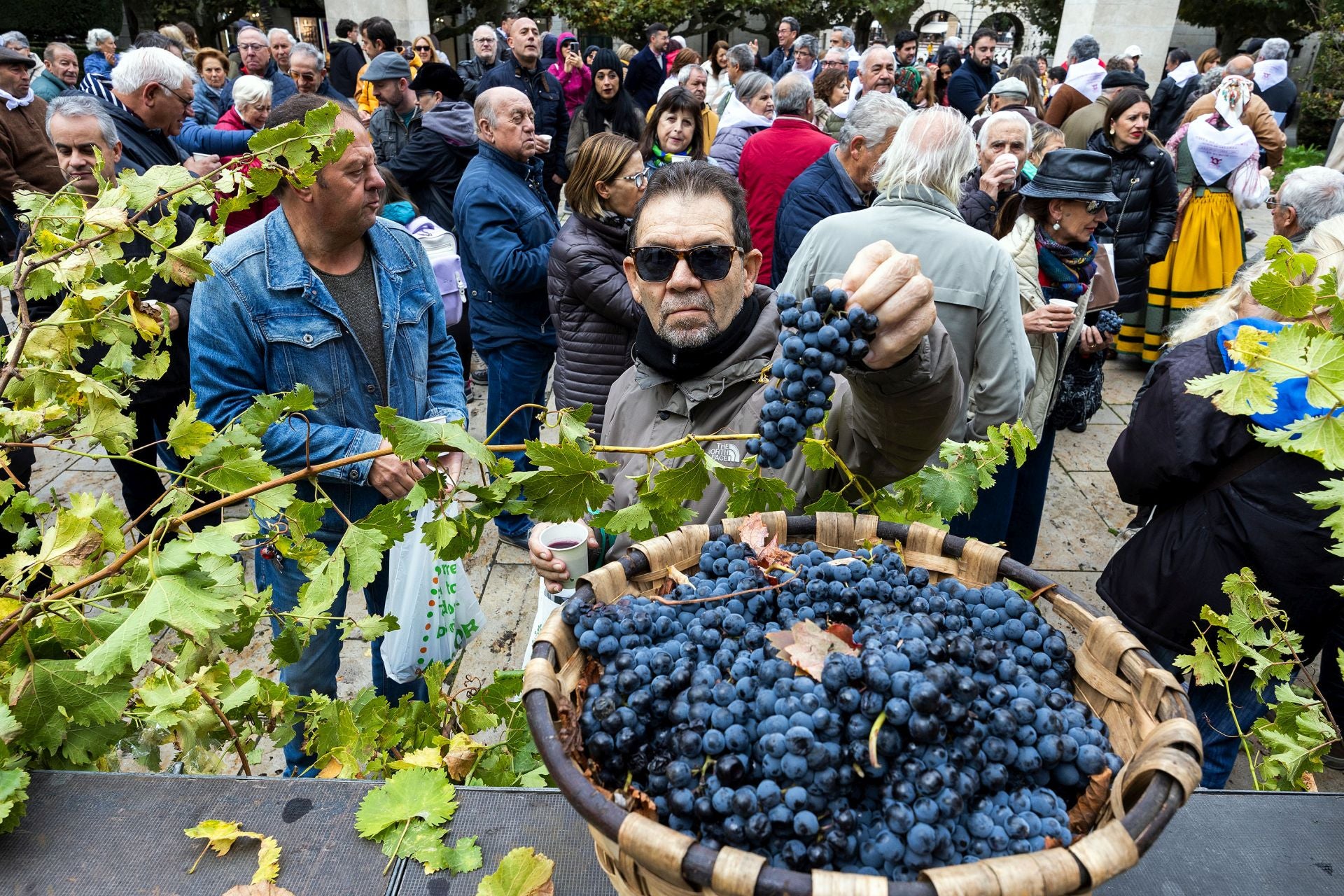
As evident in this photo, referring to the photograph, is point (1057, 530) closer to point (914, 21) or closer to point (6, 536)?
point (6, 536)

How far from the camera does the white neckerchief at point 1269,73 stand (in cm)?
979

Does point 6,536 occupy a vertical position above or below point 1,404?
below

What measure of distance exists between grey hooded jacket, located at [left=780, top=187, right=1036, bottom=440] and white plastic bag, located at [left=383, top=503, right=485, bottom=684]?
1.63m

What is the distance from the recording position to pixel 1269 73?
32.2 ft

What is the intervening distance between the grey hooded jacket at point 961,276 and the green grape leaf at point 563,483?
73.5 inches

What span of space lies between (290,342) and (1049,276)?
10.4ft

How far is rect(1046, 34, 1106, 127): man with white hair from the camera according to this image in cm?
756

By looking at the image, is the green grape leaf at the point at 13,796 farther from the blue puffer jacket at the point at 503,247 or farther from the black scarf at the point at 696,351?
the blue puffer jacket at the point at 503,247

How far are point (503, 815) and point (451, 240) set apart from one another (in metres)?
3.90

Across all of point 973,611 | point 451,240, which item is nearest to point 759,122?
point 451,240

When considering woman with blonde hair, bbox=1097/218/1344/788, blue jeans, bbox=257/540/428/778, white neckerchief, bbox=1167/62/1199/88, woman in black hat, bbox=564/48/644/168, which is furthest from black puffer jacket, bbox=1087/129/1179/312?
white neckerchief, bbox=1167/62/1199/88

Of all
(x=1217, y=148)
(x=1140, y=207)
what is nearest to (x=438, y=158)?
(x=1140, y=207)

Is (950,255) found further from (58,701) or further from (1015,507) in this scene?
(58,701)

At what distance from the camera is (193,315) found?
2494mm
